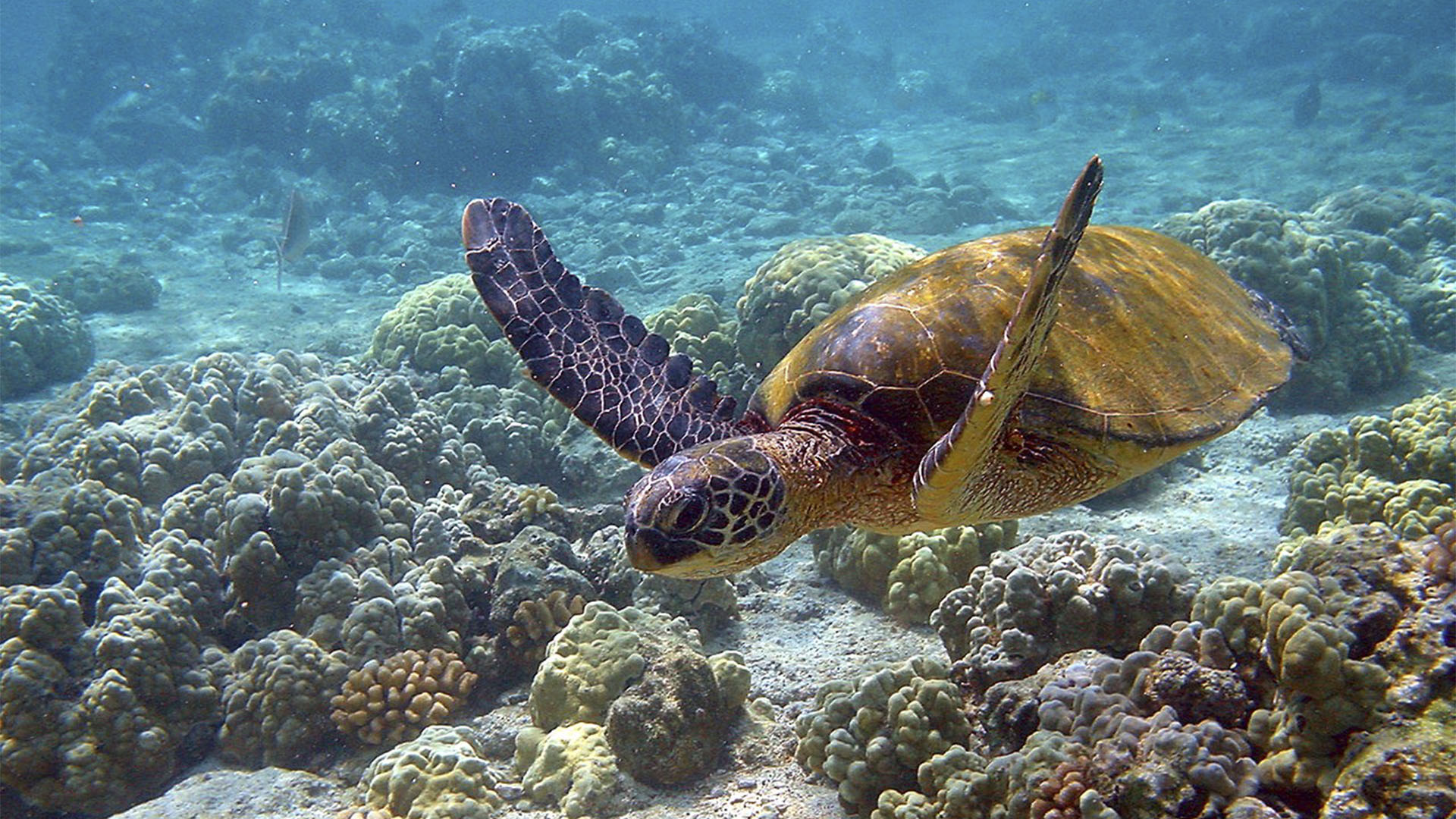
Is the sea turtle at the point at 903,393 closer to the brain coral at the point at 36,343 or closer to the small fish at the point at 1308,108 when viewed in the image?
the brain coral at the point at 36,343

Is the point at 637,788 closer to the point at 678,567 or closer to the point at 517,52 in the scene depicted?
the point at 678,567

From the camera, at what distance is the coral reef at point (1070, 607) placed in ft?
10.5

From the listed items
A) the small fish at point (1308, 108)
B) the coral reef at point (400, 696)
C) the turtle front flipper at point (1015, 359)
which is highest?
the small fish at point (1308, 108)

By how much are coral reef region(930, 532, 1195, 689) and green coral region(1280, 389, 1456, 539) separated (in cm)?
Answer: 145

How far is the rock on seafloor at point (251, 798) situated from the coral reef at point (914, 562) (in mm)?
2929

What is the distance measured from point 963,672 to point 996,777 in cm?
79

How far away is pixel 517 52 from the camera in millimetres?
20656

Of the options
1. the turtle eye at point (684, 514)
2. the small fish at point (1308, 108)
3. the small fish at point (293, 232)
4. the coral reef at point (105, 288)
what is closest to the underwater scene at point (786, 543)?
the turtle eye at point (684, 514)

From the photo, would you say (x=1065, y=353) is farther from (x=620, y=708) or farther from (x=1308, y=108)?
(x=1308, y=108)

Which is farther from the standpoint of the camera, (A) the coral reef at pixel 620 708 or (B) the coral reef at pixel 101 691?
(B) the coral reef at pixel 101 691

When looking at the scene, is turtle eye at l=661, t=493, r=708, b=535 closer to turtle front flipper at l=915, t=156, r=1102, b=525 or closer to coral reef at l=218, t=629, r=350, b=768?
turtle front flipper at l=915, t=156, r=1102, b=525

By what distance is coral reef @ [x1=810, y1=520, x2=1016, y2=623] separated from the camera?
168 inches

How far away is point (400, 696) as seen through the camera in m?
3.96

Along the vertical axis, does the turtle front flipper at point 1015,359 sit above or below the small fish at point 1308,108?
below
